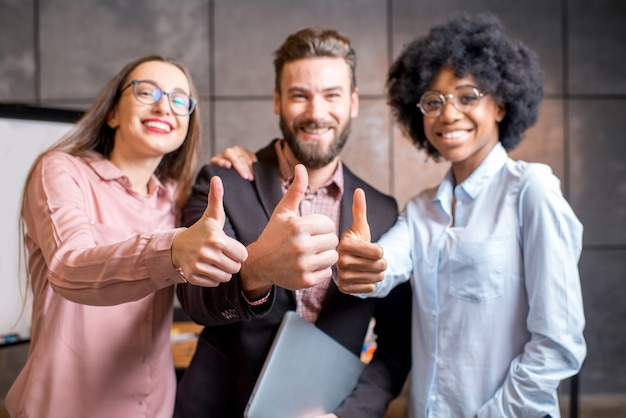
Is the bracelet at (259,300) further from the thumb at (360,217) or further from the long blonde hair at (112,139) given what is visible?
the long blonde hair at (112,139)

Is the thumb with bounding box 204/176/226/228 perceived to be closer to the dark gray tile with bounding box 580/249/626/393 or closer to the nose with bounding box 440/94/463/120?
the nose with bounding box 440/94/463/120

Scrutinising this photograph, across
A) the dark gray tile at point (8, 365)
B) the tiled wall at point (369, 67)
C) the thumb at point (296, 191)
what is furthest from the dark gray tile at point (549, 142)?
the dark gray tile at point (8, 365)

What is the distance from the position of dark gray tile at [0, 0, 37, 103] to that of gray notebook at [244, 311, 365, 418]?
10.2ft

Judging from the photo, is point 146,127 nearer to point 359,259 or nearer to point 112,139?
point 112,139

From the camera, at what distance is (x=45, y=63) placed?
3754 mm

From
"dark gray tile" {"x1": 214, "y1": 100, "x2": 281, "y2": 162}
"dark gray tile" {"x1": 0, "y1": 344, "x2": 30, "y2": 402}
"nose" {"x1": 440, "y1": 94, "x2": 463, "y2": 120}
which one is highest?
"dark gray tile" {"x1": 214, "y1": 100, "x2": 281, "y2": 162}

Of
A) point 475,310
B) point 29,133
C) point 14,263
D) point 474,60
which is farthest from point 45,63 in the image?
point 475,310

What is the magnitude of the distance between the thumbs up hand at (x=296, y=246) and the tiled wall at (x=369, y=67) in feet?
8.80

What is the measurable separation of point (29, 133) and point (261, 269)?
1.78 m

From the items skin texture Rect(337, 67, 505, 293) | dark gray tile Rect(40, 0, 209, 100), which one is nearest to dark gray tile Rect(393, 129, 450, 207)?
dark gray tile Rect(40, 0, 209, 100)

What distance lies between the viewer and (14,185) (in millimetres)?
2467

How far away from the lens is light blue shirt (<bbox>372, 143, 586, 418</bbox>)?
1431 millimetres

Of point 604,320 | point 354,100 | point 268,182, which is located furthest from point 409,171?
point 268,182

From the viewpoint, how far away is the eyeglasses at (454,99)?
168cm
